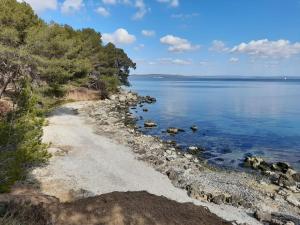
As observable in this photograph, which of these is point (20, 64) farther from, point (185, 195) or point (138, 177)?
point (185, 195)

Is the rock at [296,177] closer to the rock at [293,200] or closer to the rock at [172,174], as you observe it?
the rock at [293,200]

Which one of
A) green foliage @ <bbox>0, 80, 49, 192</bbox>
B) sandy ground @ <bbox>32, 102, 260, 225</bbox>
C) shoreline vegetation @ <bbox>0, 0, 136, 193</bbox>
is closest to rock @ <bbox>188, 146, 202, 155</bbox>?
sandy ground @ <bbox>32, 102, 260, 225</bbox>

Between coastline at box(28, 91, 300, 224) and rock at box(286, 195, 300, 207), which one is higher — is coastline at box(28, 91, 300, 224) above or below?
above

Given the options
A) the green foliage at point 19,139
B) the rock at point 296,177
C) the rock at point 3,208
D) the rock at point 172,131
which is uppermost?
the green foliage at point 19,139

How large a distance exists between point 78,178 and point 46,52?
1881 centimetres

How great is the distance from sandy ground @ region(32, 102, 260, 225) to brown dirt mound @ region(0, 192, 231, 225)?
5840mm

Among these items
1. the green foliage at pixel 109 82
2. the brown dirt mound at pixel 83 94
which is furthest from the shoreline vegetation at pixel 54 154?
the green foliage at pixel 109 82

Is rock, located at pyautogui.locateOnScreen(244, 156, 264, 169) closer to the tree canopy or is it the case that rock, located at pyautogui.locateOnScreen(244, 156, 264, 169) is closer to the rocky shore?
the rocky shore

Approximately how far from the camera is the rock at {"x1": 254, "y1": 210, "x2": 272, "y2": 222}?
18.2 meters

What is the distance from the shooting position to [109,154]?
2889 centimetres

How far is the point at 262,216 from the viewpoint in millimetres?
18391

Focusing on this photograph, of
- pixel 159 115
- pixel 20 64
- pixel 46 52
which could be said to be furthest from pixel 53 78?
pixel 159 115

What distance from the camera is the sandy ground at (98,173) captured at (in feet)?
66.2

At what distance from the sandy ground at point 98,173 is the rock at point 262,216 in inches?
14.3
